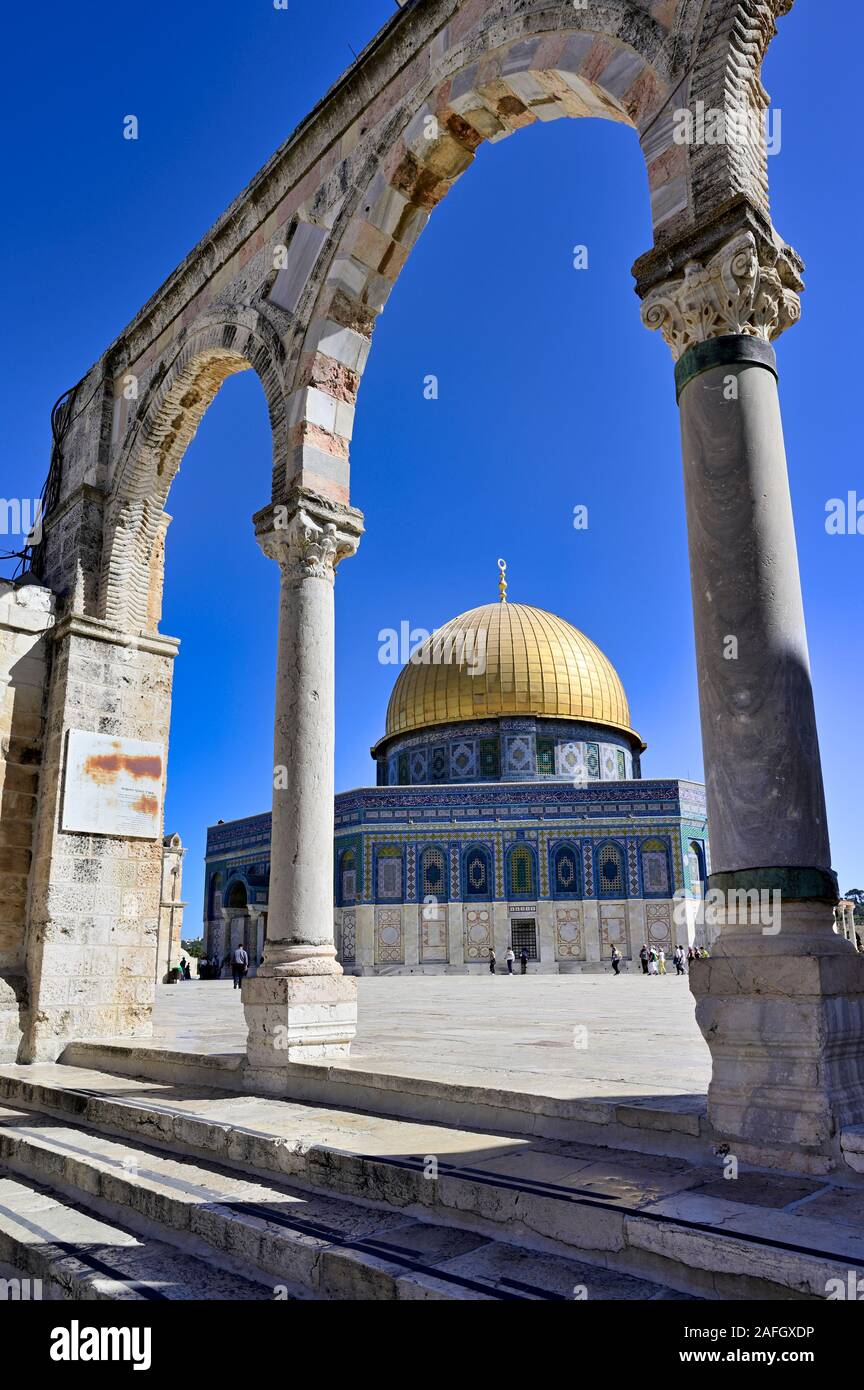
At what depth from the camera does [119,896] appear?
760cm

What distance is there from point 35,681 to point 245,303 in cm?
340

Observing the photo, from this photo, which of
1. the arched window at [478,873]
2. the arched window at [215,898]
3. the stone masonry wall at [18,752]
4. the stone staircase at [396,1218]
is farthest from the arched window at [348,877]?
the stone staircase at [396,1218]

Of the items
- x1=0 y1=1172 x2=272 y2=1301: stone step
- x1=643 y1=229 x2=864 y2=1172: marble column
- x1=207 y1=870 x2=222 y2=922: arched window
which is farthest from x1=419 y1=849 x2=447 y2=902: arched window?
x1=643 y1=229 x2=864 y2=1172: marble column

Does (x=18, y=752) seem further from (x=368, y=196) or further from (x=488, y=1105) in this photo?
(x=488, y=1105)

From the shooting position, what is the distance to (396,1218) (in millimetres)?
3094

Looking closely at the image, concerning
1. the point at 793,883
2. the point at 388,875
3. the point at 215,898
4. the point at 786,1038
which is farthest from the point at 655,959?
the point at 786,1038

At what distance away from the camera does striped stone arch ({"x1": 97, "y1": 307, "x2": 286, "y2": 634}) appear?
784 cm

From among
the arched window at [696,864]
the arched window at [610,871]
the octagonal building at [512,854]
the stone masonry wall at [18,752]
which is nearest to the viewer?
the stone masonry wall at [18,752]

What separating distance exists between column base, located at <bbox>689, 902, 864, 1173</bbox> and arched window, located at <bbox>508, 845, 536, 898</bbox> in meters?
29.0

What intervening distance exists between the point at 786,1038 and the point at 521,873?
29.4 m

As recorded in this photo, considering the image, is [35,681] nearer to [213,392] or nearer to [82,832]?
[82,832]

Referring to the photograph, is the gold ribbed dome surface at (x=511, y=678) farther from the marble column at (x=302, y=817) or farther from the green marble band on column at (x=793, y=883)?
the green marble band on column at (x=793, y=883)

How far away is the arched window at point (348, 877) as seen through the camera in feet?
105

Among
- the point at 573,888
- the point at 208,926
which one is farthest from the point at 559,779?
the point at 208,926
